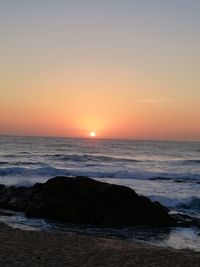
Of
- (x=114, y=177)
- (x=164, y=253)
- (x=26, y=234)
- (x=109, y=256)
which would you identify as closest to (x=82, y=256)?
(x=109, y=256)

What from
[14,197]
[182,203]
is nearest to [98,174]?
[182,203]

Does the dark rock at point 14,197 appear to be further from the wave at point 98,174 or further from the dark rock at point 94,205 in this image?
the wave at point 98,174

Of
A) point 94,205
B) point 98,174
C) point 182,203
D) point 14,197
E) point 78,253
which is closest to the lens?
point 78,253

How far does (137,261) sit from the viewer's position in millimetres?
11617

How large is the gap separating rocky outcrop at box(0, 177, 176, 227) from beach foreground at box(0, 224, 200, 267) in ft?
13.7

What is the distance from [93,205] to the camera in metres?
19.9

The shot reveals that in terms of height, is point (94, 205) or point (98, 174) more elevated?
point (94, 205)

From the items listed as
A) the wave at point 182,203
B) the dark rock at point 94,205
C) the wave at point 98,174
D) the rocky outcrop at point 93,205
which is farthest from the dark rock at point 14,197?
the wave at point 98,174

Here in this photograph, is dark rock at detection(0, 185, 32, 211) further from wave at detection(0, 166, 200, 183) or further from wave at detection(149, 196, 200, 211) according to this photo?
wave at detection(0, 166, 200, 183)

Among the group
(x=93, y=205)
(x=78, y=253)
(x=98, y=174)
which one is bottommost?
(x=98, y=174)

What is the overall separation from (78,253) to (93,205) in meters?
7.49

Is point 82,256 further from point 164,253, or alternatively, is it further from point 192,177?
point 192,177

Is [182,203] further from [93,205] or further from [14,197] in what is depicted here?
[14,197]

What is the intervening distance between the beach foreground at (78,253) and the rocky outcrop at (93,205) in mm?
4168
